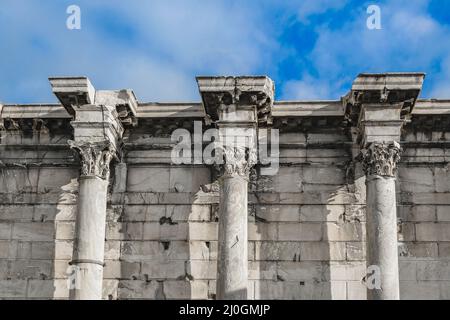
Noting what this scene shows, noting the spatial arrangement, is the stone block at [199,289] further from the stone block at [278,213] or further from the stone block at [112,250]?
the stone block at [278,213]

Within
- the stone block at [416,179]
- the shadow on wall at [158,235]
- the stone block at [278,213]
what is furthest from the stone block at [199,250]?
the stone block at [416,179]

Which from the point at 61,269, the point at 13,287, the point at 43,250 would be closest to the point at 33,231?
the point at 43,250

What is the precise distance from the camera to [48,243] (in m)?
16.5

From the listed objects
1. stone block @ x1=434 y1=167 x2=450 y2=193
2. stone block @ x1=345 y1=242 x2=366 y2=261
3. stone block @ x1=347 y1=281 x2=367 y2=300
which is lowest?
stone block @ x1=347 y1=281 x2=367 y2=300

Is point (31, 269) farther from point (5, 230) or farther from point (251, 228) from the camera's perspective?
point (251, 228)

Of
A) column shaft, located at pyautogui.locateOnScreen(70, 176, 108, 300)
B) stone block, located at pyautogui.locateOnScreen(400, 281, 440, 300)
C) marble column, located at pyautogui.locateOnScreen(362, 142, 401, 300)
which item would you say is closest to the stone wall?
stone block, located at pyautogui.locateOnScreen(400, 281, 440, 300)

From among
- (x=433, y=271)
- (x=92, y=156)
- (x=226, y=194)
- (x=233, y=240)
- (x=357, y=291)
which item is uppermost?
(x=92, y=156)

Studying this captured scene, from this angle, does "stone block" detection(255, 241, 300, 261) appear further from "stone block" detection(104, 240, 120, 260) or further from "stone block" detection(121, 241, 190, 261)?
"stone block" detection(104, 240, 120, 260)

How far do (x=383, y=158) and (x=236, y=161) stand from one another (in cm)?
280

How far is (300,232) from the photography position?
53.0 feet

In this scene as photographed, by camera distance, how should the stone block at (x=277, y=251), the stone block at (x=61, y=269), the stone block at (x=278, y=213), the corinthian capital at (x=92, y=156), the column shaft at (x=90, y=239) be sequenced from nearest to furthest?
the column shaft at (x=90, y=239) < the corinthian capital at (x=92, y=156) < the stone block at (x=277, y=251) < the stone block at (x=61, y=269) < the stone block at (x=278, y=213)

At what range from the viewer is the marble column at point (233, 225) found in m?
14.6

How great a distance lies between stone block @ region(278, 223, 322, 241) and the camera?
1612cm

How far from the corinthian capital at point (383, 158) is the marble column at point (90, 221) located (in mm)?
5112
